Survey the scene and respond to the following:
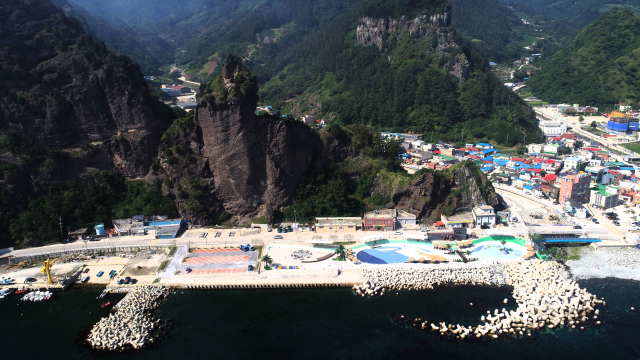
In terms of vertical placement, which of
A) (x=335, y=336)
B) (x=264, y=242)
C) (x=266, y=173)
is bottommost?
(x=335, y=336)

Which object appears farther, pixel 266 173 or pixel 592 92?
pixel 592 92

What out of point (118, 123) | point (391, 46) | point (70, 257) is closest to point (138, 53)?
point (391, 46)

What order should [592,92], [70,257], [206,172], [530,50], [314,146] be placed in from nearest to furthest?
[70,257] < [206,172] < [314,146] < [592,92] < [530,50]

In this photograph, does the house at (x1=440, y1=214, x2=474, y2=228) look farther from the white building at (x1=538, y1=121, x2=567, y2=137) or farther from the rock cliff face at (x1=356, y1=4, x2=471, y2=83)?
the rock cliff face at (x1=356, y1=4, x2=471, y2=83)

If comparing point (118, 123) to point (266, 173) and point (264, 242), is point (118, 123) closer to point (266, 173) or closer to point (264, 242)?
point (266, 173)

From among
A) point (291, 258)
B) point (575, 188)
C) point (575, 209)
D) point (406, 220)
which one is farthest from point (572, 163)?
point (291, 258)

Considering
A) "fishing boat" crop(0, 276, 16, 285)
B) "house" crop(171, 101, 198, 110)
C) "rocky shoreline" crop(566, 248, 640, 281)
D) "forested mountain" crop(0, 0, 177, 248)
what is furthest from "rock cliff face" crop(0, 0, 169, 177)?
"house" crop(171, 101, 198, 110)

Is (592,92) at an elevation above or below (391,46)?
below

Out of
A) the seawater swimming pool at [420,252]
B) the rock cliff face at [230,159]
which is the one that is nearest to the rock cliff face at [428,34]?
the rock cliff face at [230,159]
